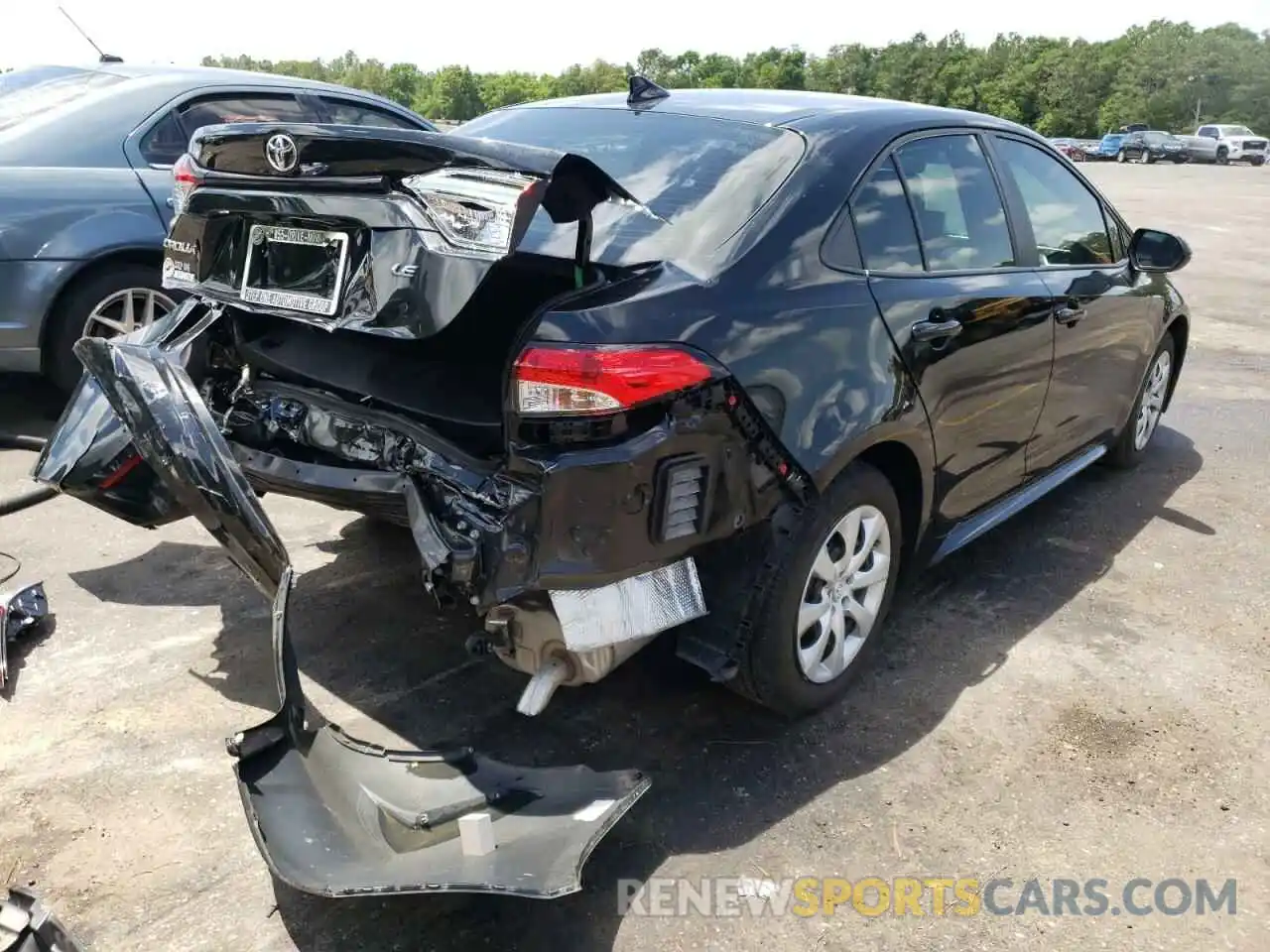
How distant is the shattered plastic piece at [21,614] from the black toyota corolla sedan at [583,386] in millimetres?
405

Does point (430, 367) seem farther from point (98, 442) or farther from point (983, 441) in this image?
point (983, 441)

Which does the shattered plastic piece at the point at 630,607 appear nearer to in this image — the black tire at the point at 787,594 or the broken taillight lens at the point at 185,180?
the black tire at the point at 787,594

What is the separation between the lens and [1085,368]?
4105mm

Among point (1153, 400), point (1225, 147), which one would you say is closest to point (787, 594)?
point (1153, 400)

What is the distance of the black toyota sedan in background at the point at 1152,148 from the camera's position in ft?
148

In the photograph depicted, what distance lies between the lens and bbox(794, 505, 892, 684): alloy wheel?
2887mm

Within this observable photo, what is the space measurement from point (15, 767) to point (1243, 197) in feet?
92.4

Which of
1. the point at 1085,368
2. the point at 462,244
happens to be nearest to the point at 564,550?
the point at 462,244

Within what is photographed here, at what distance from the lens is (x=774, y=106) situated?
323 centimetres

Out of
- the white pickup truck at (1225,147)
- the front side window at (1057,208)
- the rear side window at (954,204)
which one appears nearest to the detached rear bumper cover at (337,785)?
the rear side window at (954,204)

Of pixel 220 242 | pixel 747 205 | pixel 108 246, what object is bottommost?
pixel 108 246

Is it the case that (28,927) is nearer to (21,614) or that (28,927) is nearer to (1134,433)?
(21,614)

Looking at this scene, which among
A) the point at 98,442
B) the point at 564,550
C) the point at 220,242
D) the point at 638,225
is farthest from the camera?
the point at 98,442

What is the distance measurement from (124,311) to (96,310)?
0.16 metres
